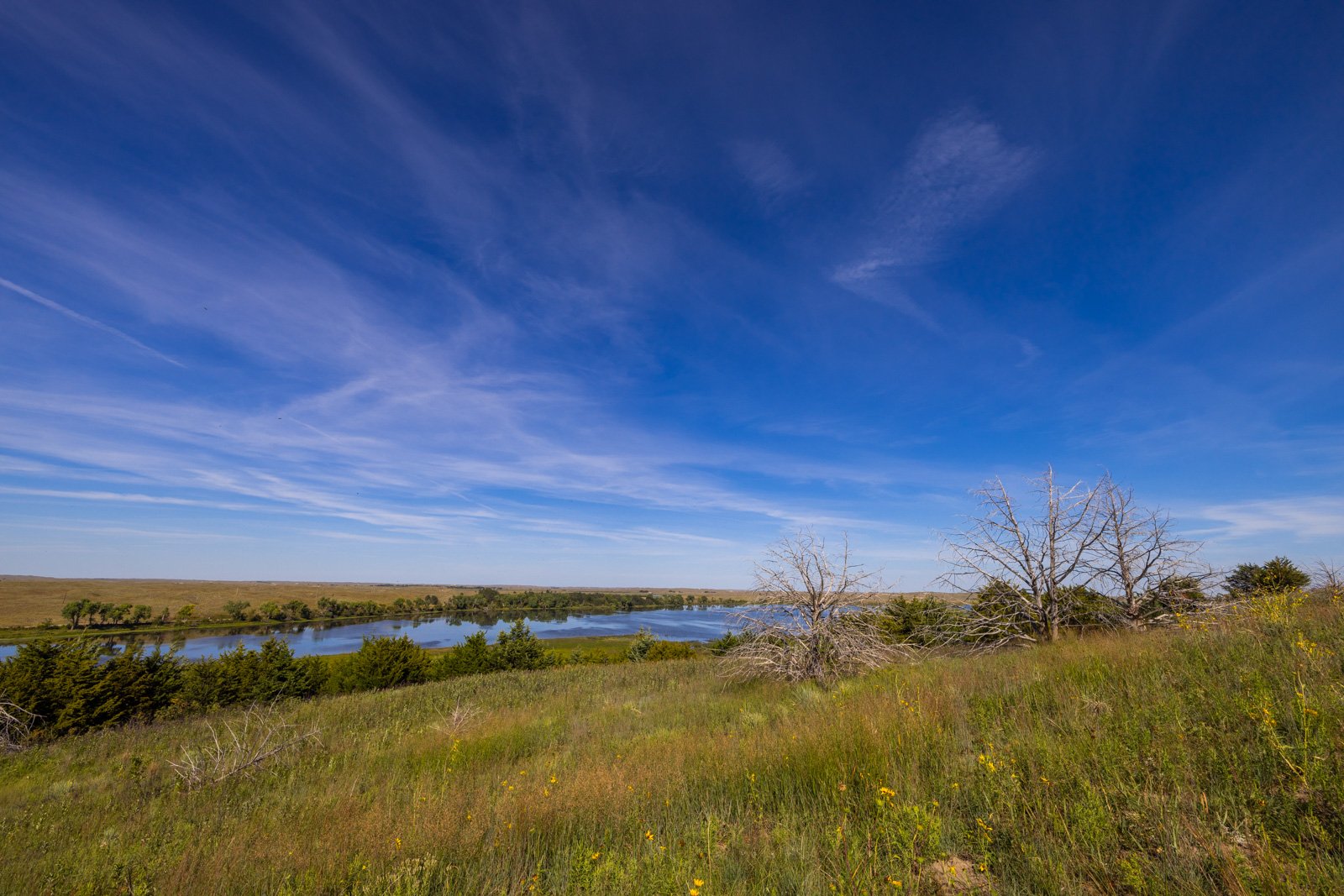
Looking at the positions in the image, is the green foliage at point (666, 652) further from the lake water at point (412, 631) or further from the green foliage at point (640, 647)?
the lake water at point (412, 631)

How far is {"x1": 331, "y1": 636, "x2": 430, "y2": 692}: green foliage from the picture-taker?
79.3 ft

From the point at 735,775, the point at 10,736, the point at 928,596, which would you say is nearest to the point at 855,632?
the point at 928,596

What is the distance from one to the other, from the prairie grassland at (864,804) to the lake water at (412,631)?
3744 centimetres

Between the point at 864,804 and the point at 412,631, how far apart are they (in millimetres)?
90424

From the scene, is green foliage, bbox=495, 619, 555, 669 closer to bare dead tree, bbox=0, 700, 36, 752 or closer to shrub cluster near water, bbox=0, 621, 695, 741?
shrub cluster near water, bbox=0, 621, 695, 741

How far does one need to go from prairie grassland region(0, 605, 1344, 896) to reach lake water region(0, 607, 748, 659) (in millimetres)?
37445

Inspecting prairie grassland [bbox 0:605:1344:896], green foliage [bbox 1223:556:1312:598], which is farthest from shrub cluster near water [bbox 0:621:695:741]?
green foliage [bbox 1223:556:1312:598]

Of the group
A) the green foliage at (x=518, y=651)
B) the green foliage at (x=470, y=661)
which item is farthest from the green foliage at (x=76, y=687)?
the green foliage at (x=518, y=651)

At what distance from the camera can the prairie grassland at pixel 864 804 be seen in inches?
109

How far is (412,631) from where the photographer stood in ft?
259

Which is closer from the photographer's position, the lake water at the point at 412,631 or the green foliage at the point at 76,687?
the green foliage at the point at 76,687

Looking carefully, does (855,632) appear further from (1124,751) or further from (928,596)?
(1124,751)

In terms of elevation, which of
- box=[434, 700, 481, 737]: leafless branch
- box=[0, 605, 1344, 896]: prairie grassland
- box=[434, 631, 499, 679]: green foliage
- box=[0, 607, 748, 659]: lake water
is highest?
box=[0, 605, 1344, 896]: prairie grassland

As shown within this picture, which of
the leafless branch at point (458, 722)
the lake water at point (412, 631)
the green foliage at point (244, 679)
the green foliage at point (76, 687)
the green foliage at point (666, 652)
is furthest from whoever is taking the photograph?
the lake water at point (412, 631)
